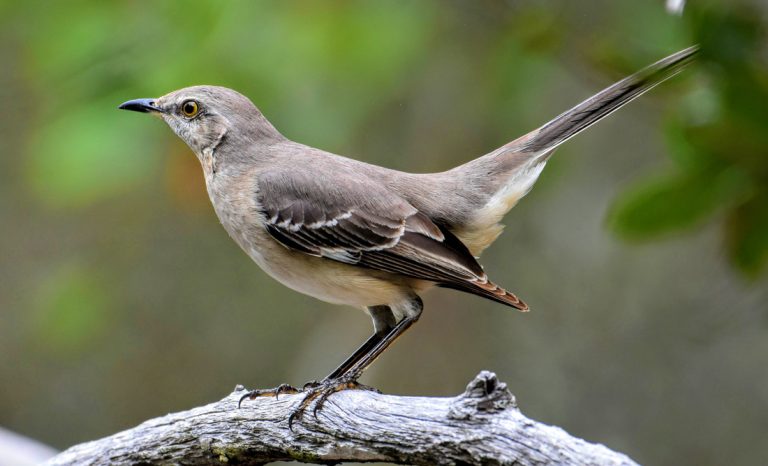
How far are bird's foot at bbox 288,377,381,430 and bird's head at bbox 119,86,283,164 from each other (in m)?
1.37

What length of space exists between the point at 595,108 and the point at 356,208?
1.19 meters

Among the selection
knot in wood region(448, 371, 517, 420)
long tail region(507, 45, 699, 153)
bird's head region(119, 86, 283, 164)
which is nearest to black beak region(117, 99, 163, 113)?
bird's head region(119, 86, 283, 164)

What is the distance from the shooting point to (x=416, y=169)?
290 inches

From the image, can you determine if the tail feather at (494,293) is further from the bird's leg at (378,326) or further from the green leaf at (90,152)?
the green leaf at (90,152)

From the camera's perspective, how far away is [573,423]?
8.10m

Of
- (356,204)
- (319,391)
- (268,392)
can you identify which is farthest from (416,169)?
(319,391)

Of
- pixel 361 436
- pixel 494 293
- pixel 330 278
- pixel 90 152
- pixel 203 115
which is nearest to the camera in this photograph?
pixel 361 436

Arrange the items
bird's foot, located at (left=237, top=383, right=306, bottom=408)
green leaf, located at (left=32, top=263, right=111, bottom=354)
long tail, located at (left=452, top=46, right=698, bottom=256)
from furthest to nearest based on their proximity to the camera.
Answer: green leaf, located at (left=32, top=263, right=111, bottom=354)
long tail, located at (left=452, top=46, right=698, bottom=256)
bird's foot, located at (left=237, top=383, right=306, bottom=408)

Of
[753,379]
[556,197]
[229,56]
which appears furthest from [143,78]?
[753,379]

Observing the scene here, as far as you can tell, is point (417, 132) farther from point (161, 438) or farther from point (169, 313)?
point (161, 438)

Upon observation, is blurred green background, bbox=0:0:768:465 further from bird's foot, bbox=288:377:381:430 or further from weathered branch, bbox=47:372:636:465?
bird's foot, bbox=288:377:381:430

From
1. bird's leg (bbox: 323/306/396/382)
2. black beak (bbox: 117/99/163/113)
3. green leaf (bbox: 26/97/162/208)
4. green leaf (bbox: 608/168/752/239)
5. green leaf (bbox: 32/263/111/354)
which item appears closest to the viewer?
green leaf (bbox: 608/168/752/239)

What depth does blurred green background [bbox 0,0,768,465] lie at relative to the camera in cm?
344

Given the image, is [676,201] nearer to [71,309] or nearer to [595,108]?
[595,108]
